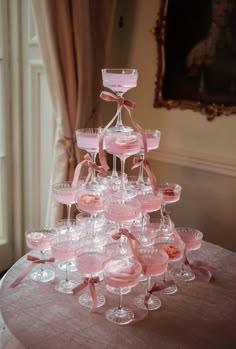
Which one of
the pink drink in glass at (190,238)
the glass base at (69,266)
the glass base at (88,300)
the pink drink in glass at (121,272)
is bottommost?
the glass base at (69,266)

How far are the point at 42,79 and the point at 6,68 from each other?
22cm

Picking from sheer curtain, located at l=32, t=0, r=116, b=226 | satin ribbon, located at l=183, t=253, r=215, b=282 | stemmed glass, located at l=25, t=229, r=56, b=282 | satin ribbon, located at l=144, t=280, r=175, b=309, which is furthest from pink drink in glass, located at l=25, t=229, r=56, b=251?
sheer curtain, located at l=32, t=0, r=116, b=226

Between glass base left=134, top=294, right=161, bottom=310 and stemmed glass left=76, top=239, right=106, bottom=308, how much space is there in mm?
119

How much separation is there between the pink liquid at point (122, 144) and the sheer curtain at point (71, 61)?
0.82 m

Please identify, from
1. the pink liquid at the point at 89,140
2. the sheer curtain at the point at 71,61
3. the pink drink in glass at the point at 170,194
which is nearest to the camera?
the pink liquid at the point at 89,140

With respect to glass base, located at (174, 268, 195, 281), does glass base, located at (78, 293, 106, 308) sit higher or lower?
higher

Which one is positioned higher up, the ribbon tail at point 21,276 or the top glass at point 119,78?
the top glass at point 119,78

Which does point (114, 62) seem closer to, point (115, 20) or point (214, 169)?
point (115, 20)

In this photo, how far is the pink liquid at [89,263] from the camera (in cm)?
137

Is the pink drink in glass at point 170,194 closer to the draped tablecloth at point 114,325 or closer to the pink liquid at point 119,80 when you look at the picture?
the draped tablecloth at point 114,325

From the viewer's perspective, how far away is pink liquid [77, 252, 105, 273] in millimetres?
1369

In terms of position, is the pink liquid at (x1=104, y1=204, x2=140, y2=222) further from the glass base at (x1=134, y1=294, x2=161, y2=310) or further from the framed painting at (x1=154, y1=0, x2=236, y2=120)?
the framed painting at (x1=154, y1=0, x2=236, y2=120)

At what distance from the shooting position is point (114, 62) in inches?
103

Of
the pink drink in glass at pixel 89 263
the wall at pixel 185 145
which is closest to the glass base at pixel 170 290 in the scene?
the pink drink in glass at pixel 89 263
